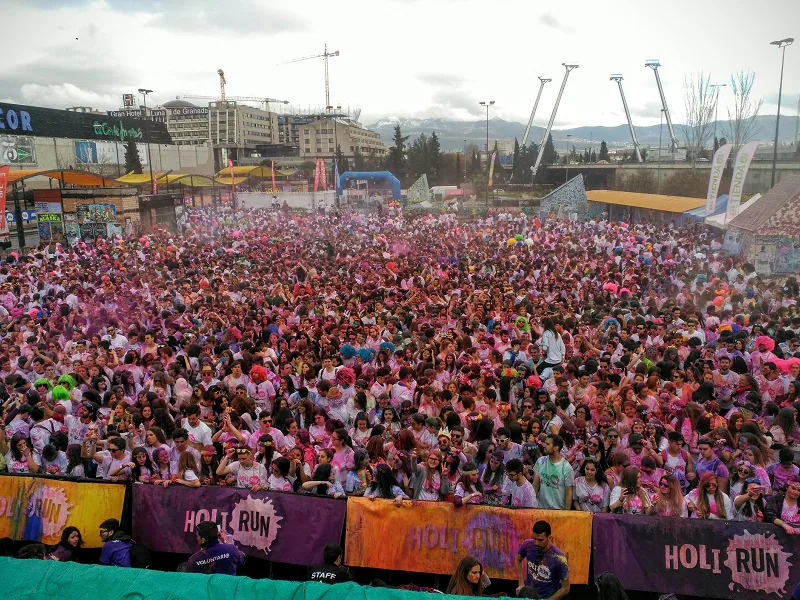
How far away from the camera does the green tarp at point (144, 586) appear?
12.4 feet

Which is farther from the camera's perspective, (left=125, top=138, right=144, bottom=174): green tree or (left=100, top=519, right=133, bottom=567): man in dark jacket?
(left=125, top=138, right=144, bottom=174): green tree

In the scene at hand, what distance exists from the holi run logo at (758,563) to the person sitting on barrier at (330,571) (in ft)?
9.11

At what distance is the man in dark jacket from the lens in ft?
15.8

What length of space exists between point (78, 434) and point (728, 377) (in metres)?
7.40

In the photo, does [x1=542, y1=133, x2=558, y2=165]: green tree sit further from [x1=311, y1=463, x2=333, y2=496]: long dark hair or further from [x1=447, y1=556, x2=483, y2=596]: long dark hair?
[x1=447, y1=556, x2=483, y2=596]: long dark hair

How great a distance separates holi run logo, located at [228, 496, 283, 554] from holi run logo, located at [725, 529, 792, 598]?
3467 mm

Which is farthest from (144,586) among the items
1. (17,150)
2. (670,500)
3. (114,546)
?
(17,150)

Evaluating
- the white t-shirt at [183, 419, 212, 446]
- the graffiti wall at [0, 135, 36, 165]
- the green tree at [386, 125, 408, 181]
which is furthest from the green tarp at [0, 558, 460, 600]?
the green tree at [386, 125, 408, 181]

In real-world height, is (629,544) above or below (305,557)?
above

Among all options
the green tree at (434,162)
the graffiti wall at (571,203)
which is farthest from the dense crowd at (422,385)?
the green tree at (434,162)

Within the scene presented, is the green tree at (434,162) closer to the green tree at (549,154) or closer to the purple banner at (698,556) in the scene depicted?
the green tree at (549,154)

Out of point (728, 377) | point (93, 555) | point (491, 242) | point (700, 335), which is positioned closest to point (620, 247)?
point (491, 242)

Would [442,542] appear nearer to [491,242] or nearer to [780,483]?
[780,483]

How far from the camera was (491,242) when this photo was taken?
22.7 m
